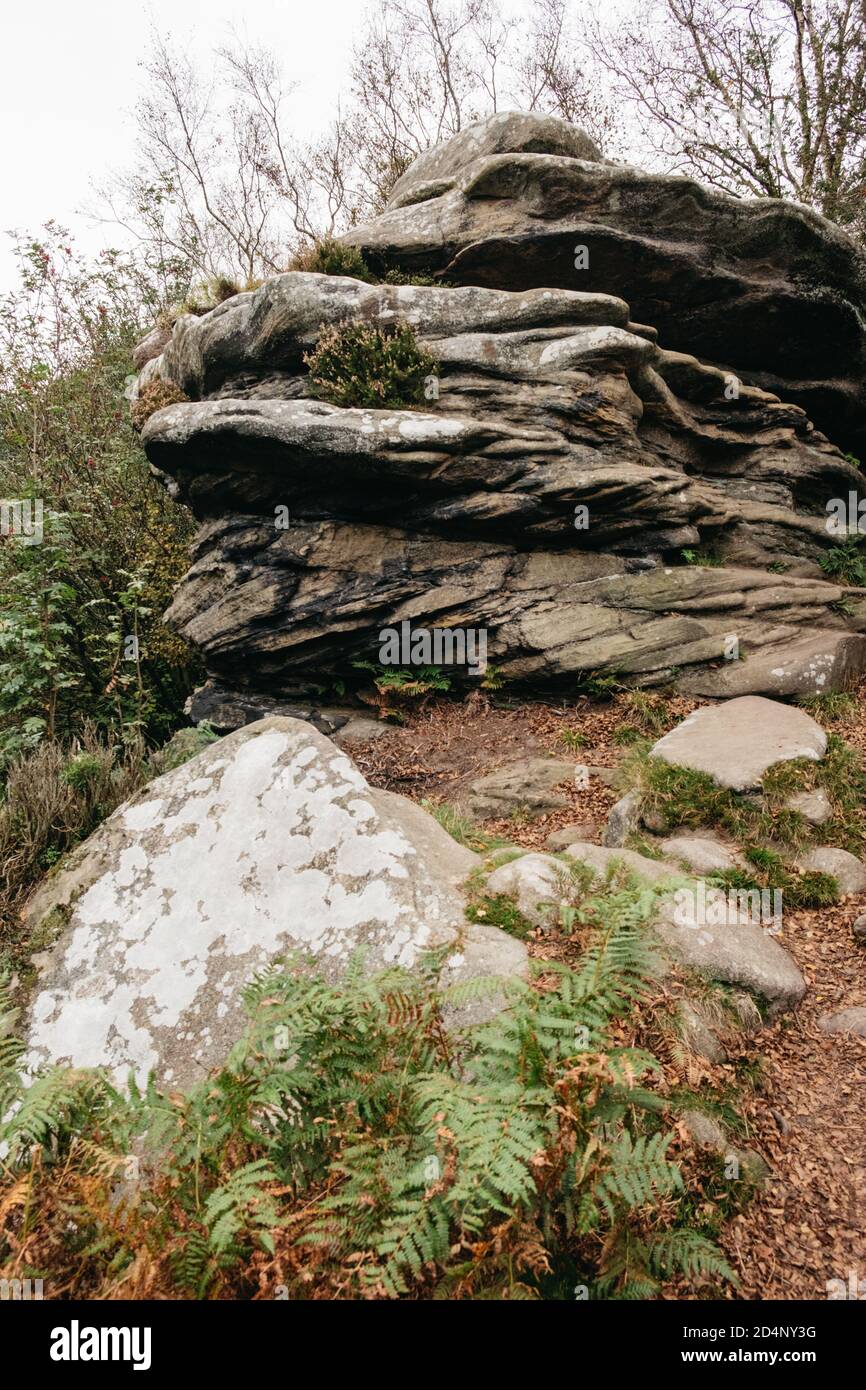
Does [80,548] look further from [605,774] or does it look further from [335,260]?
Answer: [605,774]

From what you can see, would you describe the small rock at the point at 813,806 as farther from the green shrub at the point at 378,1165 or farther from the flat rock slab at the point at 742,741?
the green shrub at the point at 378,1165

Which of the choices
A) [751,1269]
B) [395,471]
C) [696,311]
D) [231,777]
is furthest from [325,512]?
[751,1269]

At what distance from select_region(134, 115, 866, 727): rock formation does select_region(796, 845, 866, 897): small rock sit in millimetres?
3070

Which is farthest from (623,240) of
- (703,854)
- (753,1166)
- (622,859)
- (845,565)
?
(753,1166)

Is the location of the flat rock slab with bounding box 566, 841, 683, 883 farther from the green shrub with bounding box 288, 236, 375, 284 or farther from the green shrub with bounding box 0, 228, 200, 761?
the green shrub with bounding box 288, 236, 375, 284

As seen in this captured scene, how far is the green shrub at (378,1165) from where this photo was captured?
2141 mm

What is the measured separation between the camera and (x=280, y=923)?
4102 millimetres

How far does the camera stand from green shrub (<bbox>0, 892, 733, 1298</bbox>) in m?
2.14

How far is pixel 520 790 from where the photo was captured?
23.8ft

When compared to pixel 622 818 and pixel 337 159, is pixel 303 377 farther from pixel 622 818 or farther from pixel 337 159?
pixel 337 159

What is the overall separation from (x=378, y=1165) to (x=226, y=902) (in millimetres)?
2219

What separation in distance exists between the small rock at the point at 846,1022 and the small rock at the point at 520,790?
122 inches

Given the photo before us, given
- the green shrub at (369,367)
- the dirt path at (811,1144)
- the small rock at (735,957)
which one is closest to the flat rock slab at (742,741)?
the dirt path at (811,1144)
